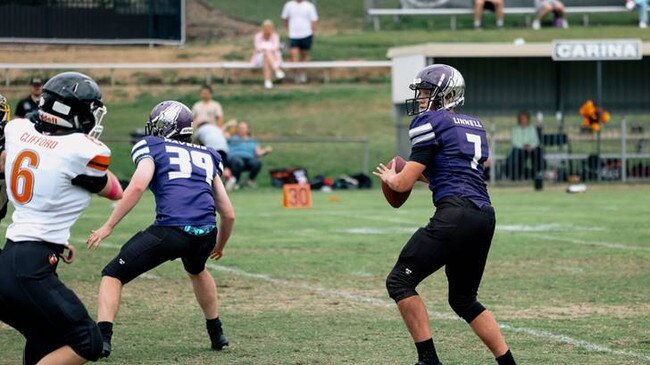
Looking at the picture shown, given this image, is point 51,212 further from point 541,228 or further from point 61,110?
point 541,228

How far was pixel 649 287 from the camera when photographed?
35.5ft

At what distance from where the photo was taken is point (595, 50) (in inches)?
996

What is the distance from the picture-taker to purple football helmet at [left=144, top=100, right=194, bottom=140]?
315 inches

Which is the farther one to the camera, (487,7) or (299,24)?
(487,7)

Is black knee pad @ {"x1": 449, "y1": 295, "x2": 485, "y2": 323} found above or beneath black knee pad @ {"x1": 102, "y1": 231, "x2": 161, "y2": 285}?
beneath

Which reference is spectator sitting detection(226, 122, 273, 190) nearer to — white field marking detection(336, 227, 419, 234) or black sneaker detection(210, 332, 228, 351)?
white field marking detection(336, 227, 419, 234)

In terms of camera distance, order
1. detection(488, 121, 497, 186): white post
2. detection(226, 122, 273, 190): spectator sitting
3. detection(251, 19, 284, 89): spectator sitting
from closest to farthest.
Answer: detection(226, 122, 273, 190): spectator sitting → detection(488, 121, 497, 186): white post → detection(251, 19, 284, 89): spectator sitting

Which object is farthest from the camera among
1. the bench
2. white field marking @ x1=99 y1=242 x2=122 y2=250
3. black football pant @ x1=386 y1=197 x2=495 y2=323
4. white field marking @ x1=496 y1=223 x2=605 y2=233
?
the bench


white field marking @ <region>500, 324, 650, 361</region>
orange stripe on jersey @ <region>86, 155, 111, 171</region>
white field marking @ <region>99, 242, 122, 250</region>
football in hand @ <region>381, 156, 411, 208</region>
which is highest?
orange stripe on jersey @ <region>86, 155, 111, 171</region>

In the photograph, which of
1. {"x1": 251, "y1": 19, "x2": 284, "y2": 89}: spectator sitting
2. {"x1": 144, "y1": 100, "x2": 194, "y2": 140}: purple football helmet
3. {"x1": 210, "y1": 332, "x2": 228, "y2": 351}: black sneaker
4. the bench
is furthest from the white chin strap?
the bench

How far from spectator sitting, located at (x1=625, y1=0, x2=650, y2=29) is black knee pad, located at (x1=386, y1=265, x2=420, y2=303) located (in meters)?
26.4

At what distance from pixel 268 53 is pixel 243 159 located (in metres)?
5.22

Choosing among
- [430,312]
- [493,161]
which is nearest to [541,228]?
[430,312]

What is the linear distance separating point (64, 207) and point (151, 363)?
70.5 inches
